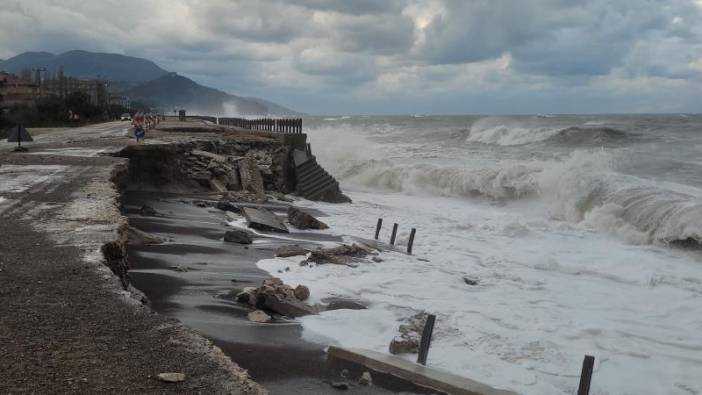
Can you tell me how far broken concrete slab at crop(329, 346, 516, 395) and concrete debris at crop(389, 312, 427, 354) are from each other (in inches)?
11.4

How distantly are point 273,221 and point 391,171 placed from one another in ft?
45.8

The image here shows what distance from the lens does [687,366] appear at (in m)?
6.50

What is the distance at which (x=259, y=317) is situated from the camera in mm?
6762

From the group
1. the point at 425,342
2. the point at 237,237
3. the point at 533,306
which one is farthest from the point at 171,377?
the point at 237,237

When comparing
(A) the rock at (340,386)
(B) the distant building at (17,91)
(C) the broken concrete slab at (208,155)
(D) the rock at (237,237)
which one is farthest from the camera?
(B) the distant building at (17,91)

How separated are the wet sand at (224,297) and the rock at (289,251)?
0.64ft

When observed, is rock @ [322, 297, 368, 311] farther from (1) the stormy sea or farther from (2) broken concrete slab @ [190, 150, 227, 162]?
(2) broken concrete slab @ [190, 150, 227, 162]

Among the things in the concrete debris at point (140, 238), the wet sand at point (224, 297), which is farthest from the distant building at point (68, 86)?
the concrete debris at point (140, 238)

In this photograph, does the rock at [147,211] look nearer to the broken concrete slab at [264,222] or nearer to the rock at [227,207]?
the broken concrete slab at [264,222]

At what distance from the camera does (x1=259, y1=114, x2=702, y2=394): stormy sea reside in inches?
251

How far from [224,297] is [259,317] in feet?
3.05

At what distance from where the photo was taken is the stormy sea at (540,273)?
6.38 metres

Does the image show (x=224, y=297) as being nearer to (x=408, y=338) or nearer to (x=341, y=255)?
(x=408, y=338)

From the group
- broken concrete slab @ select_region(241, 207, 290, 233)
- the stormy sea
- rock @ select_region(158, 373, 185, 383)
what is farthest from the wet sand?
rock @ select_region(158, 373, 185, 383)
